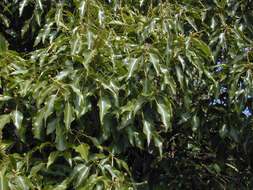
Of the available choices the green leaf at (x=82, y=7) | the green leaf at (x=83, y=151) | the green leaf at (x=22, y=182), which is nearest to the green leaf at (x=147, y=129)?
the green leaf at (x=83, y=151)

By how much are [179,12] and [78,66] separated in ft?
3.01

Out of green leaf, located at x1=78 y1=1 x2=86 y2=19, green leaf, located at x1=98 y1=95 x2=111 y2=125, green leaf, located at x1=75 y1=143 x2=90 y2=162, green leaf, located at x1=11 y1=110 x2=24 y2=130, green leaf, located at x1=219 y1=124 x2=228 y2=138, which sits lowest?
green leaf, located at x1=75 y1=143 x2=90 y2=162

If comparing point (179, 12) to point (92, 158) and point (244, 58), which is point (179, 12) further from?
point (92, 158)

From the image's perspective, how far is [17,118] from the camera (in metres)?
1.88

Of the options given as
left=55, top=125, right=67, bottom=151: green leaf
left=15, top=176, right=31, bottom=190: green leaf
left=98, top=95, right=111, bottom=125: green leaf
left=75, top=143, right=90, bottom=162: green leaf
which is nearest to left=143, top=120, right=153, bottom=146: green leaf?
left=98, top=95, right=111, bottom=125: green leaf

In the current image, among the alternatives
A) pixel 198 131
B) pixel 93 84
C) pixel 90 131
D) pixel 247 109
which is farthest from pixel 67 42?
pixel 247 109

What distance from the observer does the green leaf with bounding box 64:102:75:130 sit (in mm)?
1710

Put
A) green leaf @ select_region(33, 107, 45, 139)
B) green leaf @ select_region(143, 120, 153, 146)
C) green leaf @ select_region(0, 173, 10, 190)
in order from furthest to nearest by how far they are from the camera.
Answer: green leaf @ select_region(143, 120, 153, 146), green leaf @ select_region(33, 107, 45, 139), green leaf @ select_region(0, 173, 10, 190)

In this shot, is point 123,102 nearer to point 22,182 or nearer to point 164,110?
point 164,110

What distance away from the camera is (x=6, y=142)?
2006mm

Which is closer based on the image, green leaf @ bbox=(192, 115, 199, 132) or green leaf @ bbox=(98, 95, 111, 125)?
green leaf @ bbox=(98, 95, 111, 125)

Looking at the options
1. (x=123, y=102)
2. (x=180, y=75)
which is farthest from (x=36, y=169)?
(x=180, y=75)

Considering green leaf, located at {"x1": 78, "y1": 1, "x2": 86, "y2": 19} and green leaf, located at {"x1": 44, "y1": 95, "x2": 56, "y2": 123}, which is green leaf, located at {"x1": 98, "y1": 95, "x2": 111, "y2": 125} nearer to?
green leaf, located at {"x1": 44, "y1": 95, "x2": 56, "y2": 123}

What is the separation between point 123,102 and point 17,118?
2.00ft
